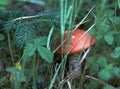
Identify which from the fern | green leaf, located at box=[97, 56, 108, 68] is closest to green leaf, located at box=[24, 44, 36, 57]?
the fern

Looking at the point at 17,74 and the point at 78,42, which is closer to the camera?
the point at 17,74

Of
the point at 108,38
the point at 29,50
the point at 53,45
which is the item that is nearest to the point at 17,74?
the point at 29,50

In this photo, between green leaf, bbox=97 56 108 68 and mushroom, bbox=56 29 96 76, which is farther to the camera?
mushroom, bbox=56 29 96 76

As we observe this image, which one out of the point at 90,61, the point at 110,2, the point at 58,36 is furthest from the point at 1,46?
the point at 110,2

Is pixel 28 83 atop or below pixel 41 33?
below

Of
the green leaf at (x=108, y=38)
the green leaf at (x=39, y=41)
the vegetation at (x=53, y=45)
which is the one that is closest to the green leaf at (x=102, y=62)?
the vegetation at (x=53, y=45)

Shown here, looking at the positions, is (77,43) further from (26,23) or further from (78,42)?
(26,23)

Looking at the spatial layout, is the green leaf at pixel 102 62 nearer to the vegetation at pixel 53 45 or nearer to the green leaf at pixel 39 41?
the vegetation at pixel 53 45

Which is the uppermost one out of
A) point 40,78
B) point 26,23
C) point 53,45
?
point 26,23

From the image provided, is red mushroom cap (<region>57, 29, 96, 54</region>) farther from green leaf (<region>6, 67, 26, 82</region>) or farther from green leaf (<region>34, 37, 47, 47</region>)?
green leaf (<region>6, 67, 26, 82</region>)

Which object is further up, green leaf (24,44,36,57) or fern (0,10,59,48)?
fern (0,10,59,48)

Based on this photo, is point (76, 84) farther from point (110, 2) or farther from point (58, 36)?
point (110, 2)
